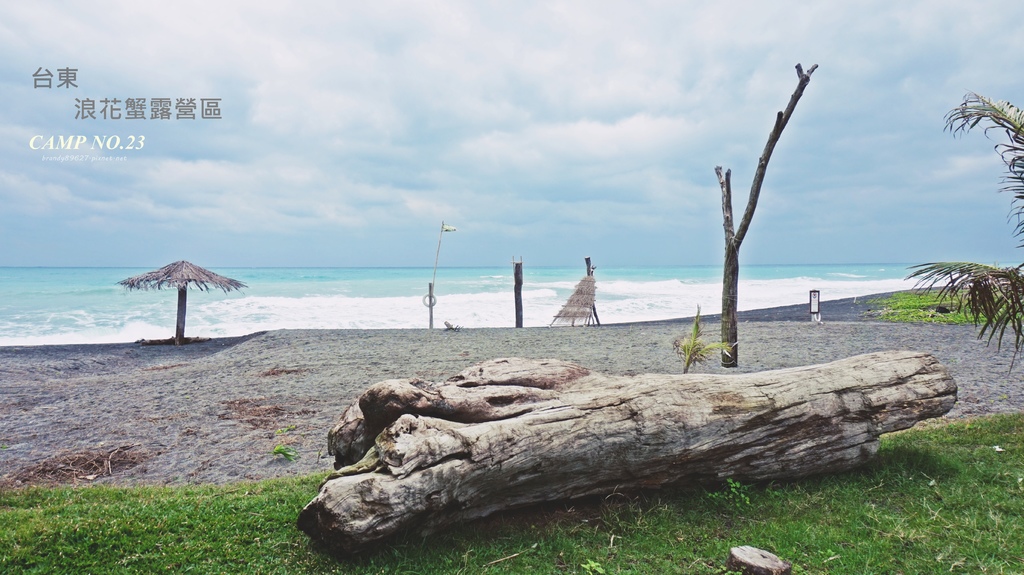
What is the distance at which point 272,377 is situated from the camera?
9180 millimetres

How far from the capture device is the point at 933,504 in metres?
3.57

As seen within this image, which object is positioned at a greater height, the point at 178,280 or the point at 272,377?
the point at 178,280

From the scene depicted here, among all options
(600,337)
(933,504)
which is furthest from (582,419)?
(600,337)

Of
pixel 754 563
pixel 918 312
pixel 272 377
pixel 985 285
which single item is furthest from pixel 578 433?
pixel 918 312

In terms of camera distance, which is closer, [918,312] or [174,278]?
[174,278]

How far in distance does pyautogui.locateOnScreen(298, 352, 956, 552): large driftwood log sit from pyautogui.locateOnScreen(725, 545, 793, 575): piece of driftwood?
2.71 ft

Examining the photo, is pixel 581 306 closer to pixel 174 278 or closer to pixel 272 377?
pixel 272 377

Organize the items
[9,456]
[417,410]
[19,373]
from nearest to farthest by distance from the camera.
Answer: [417,410]
[9,456]
[19,373]

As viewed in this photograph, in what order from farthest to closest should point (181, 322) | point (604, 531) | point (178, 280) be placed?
point (181, 322), point (178, 280), point (604, 531)

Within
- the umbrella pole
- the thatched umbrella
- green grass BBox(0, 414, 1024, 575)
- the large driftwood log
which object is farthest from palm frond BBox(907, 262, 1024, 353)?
the umbrella pole

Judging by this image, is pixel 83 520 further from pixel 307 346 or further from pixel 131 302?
pixel 131 302

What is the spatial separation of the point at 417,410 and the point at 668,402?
1.66 meters

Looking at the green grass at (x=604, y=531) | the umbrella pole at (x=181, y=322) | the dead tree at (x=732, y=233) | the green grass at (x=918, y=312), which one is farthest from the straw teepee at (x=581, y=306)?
the green grass at (x=604, y=531)

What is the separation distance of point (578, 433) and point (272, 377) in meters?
7.26
